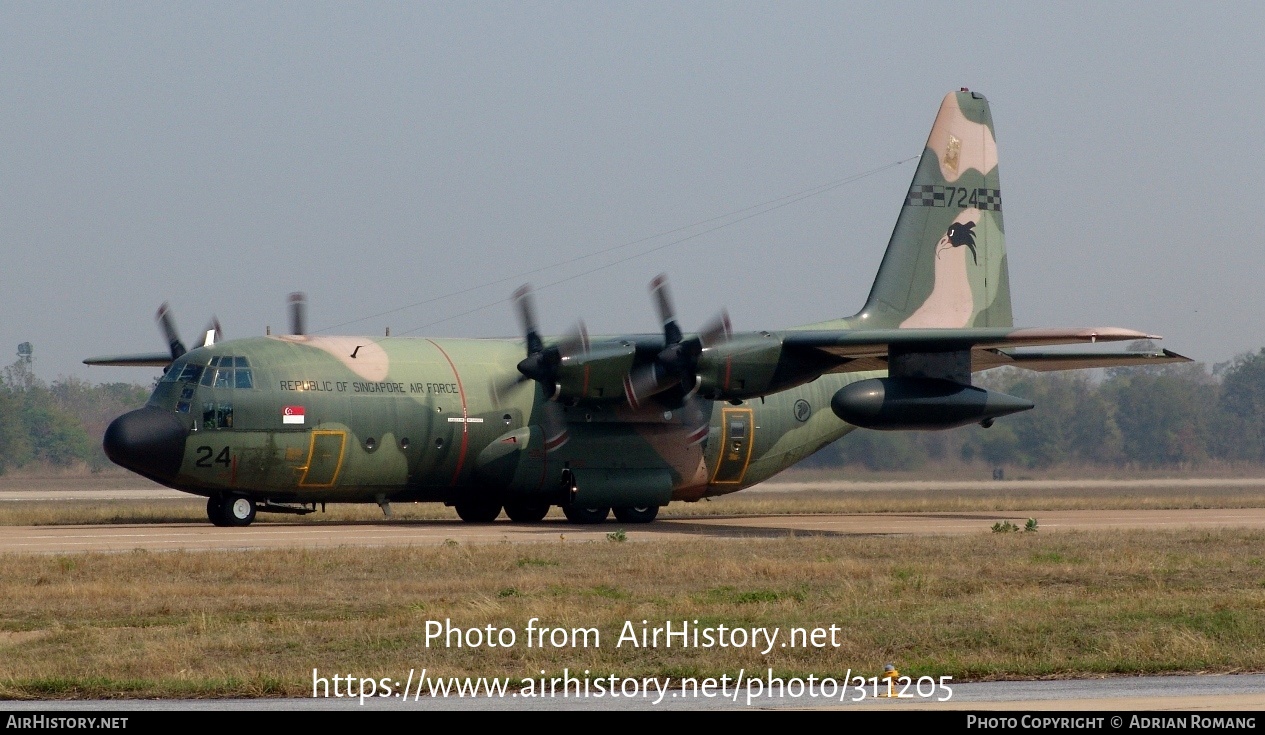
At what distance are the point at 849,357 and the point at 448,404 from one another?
801 cm

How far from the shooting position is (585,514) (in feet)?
103

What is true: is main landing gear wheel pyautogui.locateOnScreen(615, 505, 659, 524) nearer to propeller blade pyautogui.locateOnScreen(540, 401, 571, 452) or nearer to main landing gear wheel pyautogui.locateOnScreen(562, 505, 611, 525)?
main landing gear wheel pyautogui.locateOnScreen(562, 505, 611, 525)

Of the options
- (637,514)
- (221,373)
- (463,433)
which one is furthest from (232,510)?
(637,514)

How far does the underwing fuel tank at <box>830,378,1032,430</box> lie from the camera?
28547 millimetres

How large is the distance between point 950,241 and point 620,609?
68.2ft

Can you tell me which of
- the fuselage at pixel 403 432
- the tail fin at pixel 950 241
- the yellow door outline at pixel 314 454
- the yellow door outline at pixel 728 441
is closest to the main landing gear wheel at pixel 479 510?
the fuselage at pixel 403 432

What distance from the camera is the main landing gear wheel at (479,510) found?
32031mm

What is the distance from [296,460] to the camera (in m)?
28.5

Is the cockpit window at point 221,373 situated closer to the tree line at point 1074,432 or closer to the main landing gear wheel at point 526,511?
the main landing gear wheel at point 526,511

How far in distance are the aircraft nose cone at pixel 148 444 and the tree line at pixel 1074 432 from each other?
99.5 ft

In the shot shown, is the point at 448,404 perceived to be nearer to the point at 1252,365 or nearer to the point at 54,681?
the point at 54,681

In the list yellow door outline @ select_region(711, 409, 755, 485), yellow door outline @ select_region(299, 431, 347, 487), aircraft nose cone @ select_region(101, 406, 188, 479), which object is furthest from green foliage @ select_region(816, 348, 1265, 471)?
aircraft nose cone @ select_region(101, 406, 188, 479)

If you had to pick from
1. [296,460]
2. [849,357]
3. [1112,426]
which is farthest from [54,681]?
[1112,426]

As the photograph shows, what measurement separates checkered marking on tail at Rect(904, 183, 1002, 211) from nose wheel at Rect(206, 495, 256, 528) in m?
16.3
